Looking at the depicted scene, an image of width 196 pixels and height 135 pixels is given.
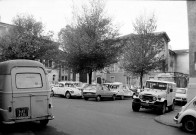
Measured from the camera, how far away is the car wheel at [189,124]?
8.44m

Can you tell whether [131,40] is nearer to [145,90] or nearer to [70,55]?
[70,55]

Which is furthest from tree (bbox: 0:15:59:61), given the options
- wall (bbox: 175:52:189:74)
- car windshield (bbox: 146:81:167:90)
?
wall (bbox: 175:52:189:74)

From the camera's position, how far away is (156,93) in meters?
14.0

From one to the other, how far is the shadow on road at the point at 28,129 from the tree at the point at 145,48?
24.0 metres

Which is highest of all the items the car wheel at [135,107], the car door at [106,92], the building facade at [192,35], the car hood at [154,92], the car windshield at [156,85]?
the building facade at [192,35]

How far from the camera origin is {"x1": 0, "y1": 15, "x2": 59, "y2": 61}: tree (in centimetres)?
3038

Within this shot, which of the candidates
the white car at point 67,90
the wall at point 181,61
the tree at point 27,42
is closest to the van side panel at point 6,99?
the white car at point 67,90

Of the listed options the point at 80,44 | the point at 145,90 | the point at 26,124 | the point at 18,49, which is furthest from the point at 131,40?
the point at 26,124

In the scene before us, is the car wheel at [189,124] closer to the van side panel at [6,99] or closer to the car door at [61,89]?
the van side panel at [6,99]

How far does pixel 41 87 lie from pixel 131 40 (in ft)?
83.5

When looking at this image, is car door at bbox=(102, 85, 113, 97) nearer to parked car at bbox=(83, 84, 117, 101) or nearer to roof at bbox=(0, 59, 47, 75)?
parked car at bbox=(83, 84, 117, 101)

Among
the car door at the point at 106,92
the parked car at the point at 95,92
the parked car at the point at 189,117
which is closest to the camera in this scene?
the parked car at the point at 189,117

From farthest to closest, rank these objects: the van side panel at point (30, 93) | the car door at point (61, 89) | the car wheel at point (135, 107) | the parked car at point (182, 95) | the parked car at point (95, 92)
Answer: the car door at point (61, 89) < the parked car at point (95, 92) < the parked car at point (182, 95) < the car wheel at point (135, 107) < the van side panel at point (30, 93)

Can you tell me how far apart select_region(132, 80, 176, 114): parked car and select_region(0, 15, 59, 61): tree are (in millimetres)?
18338
